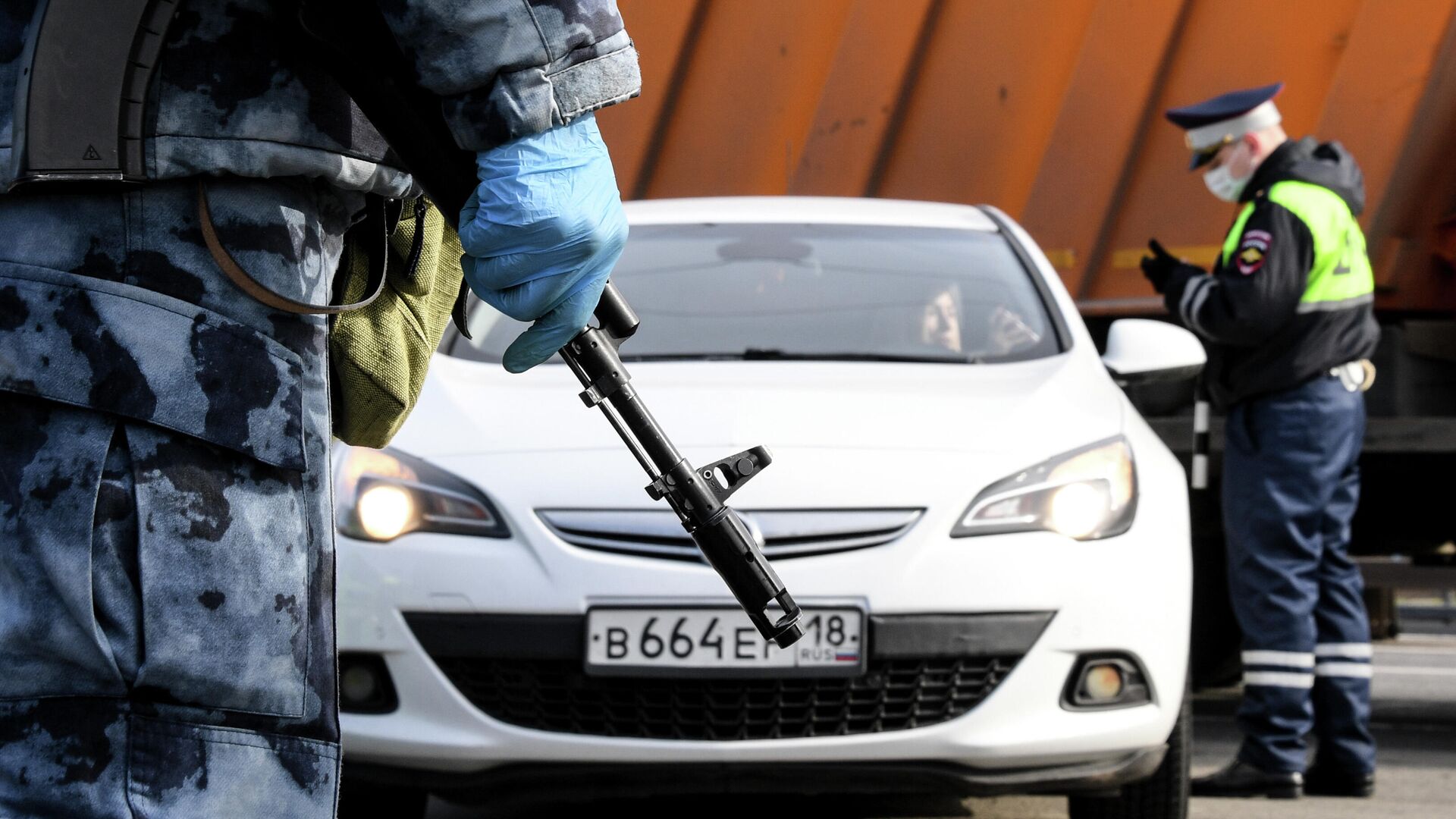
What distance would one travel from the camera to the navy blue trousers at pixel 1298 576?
4.60m

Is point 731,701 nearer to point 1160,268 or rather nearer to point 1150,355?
point 1150,355

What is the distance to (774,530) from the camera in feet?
10.7

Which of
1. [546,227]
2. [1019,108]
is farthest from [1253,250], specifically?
[546,227]

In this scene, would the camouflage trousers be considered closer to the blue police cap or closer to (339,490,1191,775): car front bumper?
(339,490,1191,775): car front bumper

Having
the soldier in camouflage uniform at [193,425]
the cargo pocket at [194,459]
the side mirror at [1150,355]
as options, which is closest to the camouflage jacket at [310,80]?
the soldier in camouflage uniform at [193,425]

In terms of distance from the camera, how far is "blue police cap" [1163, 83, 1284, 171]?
502 cm

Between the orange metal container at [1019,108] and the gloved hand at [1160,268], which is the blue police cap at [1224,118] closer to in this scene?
the gloved hand at [1160,268]

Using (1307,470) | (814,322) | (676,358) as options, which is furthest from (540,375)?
(1307,470)

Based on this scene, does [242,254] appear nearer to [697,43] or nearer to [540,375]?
[540,375]

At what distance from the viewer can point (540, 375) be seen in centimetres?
379

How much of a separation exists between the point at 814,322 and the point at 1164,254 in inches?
62.4

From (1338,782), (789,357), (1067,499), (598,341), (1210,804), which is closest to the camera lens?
(598,341)

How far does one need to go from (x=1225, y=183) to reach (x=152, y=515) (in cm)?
428

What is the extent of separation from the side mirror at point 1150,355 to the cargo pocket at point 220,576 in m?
2.81
